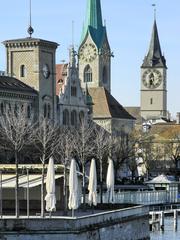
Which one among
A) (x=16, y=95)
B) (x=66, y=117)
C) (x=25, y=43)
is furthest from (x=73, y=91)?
(x=16, y=95)

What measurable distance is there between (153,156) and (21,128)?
196 feet

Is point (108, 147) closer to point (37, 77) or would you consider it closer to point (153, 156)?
point (37, 77)

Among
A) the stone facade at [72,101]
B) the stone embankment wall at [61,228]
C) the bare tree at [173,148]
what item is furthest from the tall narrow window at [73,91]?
the stone embankment wall at [61,228]

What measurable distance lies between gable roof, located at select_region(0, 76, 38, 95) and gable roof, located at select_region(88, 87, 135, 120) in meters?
Answer: 35.2

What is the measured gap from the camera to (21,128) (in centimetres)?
9175

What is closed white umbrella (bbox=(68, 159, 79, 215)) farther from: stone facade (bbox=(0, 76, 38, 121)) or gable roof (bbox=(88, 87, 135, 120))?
gable roof (bbox=(88, 87, 135, 120))

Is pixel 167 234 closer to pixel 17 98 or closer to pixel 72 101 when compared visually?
pixel 17 98

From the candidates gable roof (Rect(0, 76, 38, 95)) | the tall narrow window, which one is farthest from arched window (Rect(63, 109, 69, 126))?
gable roof (Rect(0, 76, 38, 95))

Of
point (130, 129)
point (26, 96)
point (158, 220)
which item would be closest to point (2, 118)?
point (26, 96)

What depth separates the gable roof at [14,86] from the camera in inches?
4685

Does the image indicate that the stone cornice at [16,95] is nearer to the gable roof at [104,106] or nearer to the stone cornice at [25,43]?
the stone cornice at [25,43]

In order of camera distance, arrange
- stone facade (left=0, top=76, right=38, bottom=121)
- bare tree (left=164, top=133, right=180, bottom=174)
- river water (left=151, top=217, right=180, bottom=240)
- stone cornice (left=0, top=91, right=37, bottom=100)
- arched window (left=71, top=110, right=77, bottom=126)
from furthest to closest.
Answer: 1. bare tree (left=164, top=133, right=180, bottom=174)
2. arched window (left=71, top=110, right=77, bottom=126)
3. stone cornice (left=0, top=91, right=37, bottom=100)
4. stone facade (left=0, top=76, right=38, bottom=121)
5. river water (left=151, top=217, right=180, bottom=240)

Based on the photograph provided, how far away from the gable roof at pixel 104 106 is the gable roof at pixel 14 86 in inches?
1384

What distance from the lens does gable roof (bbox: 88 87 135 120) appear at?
159750mm
